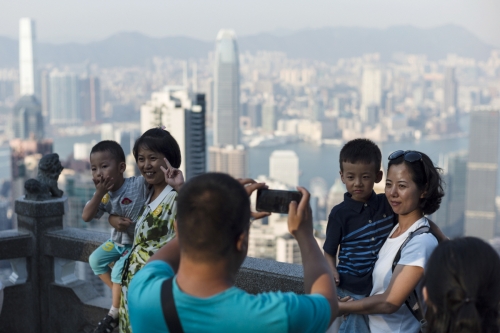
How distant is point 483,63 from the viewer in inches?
3893

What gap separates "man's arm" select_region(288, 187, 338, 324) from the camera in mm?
1313

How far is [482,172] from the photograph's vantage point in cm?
7662

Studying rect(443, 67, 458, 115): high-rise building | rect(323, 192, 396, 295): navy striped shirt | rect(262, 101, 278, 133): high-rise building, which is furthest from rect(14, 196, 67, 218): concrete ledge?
rect(443, 67, 458, 115): high-rise building

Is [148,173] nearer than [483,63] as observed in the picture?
Yes

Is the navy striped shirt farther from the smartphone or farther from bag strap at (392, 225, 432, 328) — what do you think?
the smartphone

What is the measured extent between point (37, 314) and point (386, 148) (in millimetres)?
80343

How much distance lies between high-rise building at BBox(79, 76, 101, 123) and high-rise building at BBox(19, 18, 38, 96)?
8.07 metres

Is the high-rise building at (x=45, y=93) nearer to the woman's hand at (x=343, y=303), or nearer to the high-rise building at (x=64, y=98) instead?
the high-rise building at (x=64, y=98)

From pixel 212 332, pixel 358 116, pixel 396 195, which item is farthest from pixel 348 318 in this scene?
pixel 358 116

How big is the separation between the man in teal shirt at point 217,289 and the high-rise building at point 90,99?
10499 centimetres

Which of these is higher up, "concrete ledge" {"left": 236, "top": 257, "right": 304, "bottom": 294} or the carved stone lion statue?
the carved stone lion statue

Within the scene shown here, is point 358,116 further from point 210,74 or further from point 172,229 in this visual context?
point 172,229

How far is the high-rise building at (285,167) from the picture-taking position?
71062mm

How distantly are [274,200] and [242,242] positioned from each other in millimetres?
184
